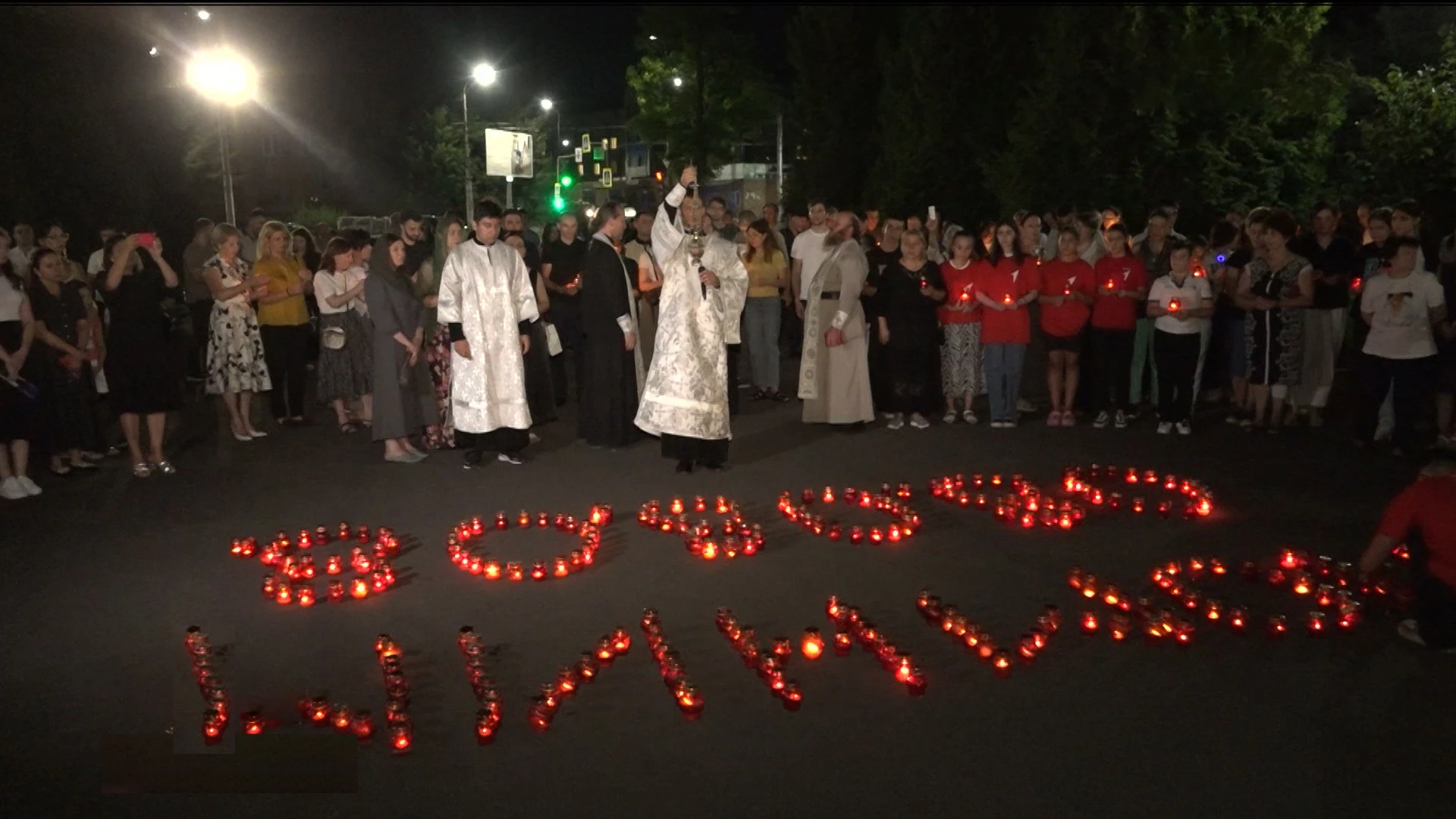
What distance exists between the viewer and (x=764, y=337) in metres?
13.8

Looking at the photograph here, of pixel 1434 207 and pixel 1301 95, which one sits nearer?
pixel 1434 207

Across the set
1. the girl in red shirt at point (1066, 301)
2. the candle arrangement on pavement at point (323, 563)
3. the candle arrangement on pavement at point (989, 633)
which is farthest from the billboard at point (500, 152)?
the candle arrangement on pavement at point (989, 633)

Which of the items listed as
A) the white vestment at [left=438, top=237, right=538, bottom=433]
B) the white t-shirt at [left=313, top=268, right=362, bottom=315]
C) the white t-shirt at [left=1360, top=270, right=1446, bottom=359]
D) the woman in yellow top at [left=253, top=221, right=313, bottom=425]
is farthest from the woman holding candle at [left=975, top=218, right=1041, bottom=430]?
the woman in yellow top at [left=253, top=221, right=313, bottom=425]

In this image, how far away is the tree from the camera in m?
42.3

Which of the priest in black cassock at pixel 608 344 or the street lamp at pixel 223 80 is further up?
the street lamp at pixel 223 80

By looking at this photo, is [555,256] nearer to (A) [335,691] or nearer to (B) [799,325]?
(B) [799,325]

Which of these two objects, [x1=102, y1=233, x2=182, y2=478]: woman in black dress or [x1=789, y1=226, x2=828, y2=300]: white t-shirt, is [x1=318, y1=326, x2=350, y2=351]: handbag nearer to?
[x1=102, y1=233, x2=182, y2=478]: woman in black dress

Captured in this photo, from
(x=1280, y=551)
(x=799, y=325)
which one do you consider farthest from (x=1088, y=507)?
(x=799, y=325)

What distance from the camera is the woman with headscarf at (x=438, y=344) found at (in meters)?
10.9

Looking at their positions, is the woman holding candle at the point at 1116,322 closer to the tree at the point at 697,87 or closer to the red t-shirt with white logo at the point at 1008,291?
the red t-shirt with white logo at the point at 1008,291

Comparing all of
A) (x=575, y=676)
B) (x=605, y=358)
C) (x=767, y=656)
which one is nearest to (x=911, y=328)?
(x=605, y=358)

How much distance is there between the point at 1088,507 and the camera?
28.8ft

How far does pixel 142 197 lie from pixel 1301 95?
2186cm

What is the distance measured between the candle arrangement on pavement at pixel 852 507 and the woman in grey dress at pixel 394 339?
3.56 metres
